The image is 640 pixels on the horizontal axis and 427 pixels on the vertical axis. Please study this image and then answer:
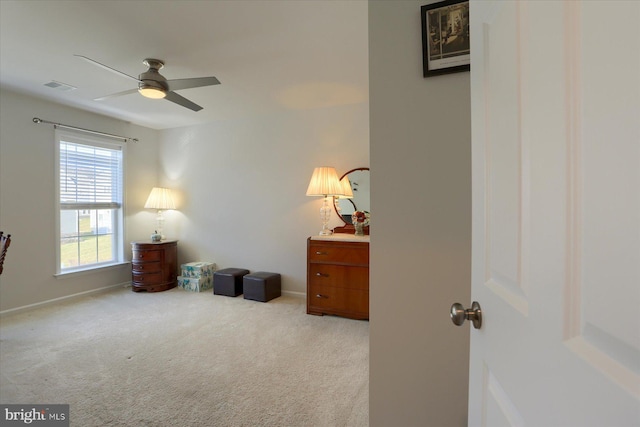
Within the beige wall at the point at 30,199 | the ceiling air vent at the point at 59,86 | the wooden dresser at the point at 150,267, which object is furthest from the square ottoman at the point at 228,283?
the ceiling air vent at the point at 59,86

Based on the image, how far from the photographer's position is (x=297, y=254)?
155 inches

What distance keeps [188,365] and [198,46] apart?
2485 mm

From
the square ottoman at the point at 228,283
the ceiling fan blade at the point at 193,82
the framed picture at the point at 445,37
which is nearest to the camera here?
the framed picture at the point at 445,37

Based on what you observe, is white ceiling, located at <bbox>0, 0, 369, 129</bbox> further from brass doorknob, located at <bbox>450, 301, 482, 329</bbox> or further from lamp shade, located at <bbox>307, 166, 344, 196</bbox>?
brass doorknob, located at <bbox>450, 301, 482, 329</bbox>

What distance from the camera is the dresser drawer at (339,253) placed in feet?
9.93

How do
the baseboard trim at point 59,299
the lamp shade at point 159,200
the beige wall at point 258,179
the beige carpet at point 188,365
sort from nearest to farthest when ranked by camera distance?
the beige carpet at point 188,365
the baseboard trim at point 59,299
the beige wall at point 258,179
the lamp shade at point 159,200

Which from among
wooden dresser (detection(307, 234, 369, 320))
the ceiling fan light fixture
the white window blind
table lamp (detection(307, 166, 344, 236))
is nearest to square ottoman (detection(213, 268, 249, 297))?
wooden dresser (detection(307, 234, 369, 320))

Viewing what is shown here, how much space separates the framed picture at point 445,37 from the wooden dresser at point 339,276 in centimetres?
204

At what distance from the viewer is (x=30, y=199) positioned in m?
3.35

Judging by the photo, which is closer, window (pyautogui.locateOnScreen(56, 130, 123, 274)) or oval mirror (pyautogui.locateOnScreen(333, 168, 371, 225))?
oval mirror (pyautogui.locateOnScreen(333, 168, 371, 225))

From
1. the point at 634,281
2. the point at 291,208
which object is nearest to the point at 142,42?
the point at 291,208

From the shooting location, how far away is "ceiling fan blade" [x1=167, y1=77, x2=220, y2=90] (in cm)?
225

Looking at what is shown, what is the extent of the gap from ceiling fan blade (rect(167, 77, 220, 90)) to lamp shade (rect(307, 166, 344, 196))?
4.97 ft

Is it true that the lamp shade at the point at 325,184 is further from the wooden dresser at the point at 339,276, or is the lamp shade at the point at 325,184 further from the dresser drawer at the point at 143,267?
the dresser drawer at the point at 143,267
